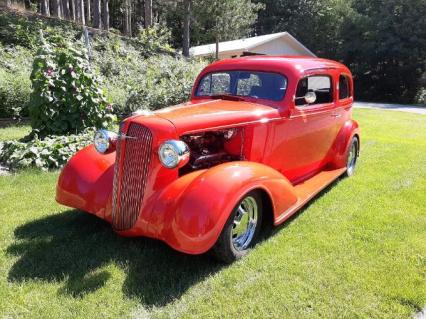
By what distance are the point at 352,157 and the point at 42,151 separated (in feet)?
15.8

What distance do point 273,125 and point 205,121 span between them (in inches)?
37.4

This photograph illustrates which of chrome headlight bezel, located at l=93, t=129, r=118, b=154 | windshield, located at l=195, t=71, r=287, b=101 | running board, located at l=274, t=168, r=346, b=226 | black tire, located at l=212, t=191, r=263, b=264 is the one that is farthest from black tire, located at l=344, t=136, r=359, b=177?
chrome headlight bezel, located at l=93, t=129, r=118, b=154

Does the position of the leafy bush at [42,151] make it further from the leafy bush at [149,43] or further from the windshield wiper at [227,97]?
the leafy bush at [149,43]

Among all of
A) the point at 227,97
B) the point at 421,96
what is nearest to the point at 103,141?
the point at 227,97

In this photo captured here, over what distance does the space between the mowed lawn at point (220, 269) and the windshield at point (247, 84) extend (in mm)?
1466

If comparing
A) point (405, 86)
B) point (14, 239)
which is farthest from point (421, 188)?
point (405, 86)

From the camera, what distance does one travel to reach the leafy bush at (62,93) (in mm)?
6656

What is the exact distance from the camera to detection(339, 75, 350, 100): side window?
5926 millimetres

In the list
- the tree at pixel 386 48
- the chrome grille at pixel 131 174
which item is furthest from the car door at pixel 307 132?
the tree at pixel 386 48

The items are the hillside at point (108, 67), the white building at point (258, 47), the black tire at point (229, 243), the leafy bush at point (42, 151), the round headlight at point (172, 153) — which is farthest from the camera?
the white building at point (258, 47)

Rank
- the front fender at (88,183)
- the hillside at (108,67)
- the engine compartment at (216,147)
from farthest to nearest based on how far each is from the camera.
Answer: the hillside at (108,67), the engine compartment at (216,147), the front fender at (88,183)

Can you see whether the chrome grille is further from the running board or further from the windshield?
the windshield

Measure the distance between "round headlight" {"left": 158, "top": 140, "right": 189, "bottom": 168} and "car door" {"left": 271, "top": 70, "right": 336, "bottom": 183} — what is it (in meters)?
1.47

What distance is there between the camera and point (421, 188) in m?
5.61
